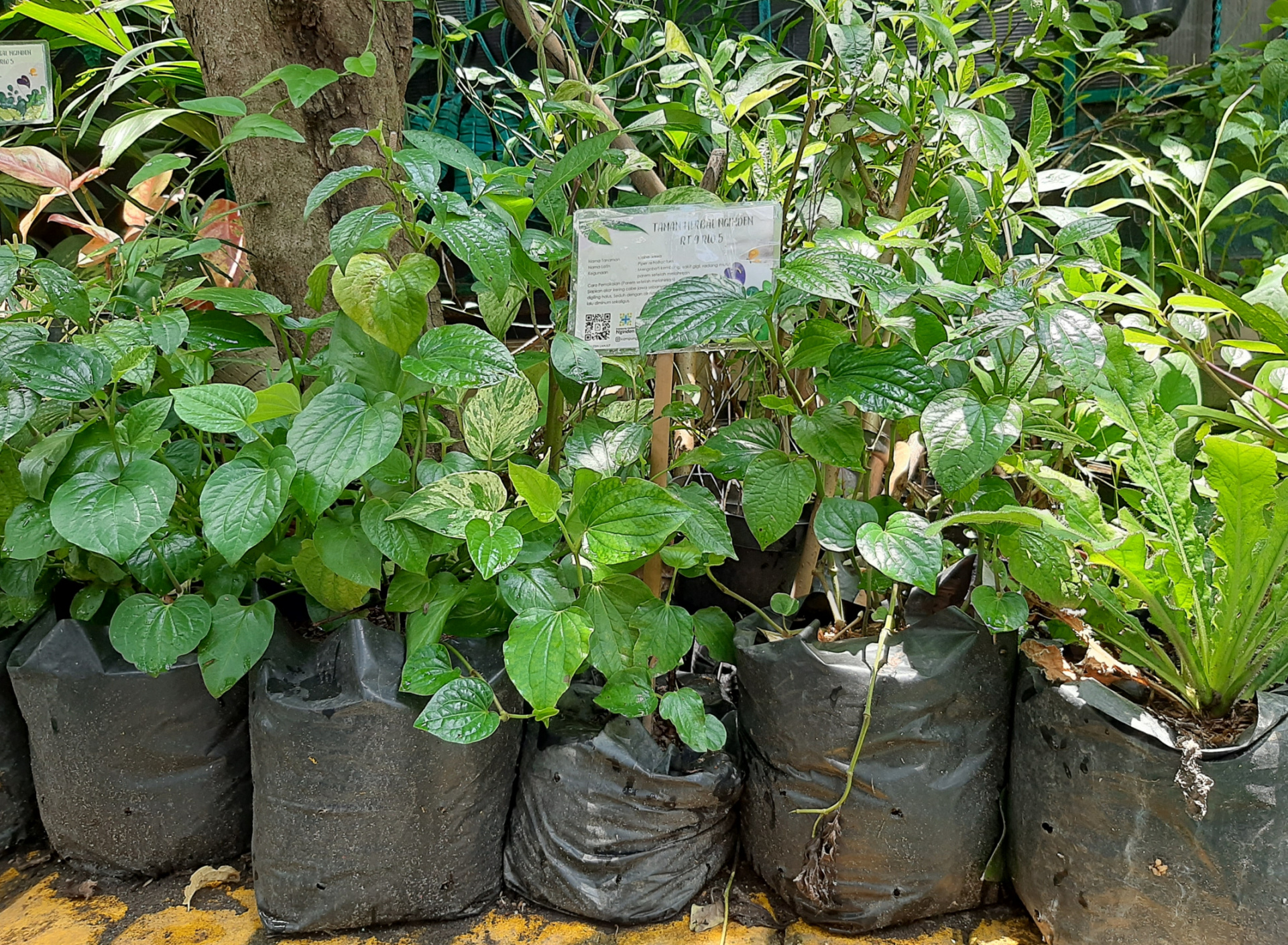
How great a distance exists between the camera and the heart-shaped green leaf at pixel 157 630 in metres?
1.04

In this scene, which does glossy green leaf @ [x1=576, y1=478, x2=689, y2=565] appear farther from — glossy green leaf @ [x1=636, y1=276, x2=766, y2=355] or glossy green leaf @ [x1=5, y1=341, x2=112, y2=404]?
glossy green leaf @ [x1=5, y1=341, x2=112, y2=404]

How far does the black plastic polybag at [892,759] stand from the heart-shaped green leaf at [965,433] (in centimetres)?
27

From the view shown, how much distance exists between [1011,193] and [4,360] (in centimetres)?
116

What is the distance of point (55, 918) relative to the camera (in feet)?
3.96

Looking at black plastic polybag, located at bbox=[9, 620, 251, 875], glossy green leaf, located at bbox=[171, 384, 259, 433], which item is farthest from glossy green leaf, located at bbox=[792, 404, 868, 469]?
black plastic polybag, located at bbox=[9, 620, 251, 875]

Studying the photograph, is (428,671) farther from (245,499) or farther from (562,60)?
(562,60)

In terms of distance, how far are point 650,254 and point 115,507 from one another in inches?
25.7

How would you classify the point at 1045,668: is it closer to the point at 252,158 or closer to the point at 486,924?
the point at 486,924

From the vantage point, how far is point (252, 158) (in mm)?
1290

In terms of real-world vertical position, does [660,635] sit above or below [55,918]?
above

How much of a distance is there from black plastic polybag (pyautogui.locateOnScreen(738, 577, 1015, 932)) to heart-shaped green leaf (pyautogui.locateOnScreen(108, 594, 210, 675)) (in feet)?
2.21

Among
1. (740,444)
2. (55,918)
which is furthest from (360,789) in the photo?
(740,444)

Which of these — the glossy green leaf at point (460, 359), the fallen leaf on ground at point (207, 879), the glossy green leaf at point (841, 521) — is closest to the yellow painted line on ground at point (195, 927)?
the fallen leaf on ground at point (207, 879)

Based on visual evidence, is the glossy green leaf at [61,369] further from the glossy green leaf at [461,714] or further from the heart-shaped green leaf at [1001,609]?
the heart-shaped green leaf at [1001,609]
